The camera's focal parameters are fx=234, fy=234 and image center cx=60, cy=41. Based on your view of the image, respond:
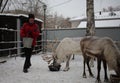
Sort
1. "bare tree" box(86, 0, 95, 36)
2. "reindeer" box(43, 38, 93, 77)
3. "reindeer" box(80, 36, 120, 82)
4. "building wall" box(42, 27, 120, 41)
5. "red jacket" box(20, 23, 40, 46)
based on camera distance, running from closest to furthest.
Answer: "reindeer" box(80, 36, 120, 82) → "red jacket" box(20, 23, 40, 46) → "reindeer" box(43, 38, 93, 77) → "bare tree" box(86, 0, 95, 36) → "building wall" box(42, 27, 120, 41)

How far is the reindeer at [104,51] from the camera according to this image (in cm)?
523

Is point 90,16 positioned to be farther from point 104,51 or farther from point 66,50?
point 104,51

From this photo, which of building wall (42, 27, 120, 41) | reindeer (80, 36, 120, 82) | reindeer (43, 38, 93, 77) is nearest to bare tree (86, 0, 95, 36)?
reindeer (43, 38, 93, 77)

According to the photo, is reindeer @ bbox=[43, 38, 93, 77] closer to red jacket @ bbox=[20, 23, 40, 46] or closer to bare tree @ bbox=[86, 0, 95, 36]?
bare tree @ bbox=[86, 0, 95, 36]

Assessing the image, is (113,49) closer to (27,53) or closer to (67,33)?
(27,53)

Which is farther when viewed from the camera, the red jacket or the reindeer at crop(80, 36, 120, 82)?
the red jacket

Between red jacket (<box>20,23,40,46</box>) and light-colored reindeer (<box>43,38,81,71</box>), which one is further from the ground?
red jacket (<box>20,23,40,46</box>)

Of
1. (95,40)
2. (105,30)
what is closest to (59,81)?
(95,40)

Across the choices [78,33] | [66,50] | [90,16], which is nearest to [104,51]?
[66,50]

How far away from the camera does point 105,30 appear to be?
14.0 m

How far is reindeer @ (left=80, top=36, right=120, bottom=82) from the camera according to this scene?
5.23m

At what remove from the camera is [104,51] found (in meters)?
5.55

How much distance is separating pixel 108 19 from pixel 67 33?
51.0 feet

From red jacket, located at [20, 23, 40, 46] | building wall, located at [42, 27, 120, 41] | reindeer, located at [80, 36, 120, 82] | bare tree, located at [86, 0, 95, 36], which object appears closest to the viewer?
reindeer, located at [80, 36, 120, 82]
